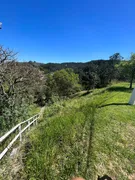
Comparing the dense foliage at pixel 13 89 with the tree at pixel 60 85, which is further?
the tree at pixel 60 85

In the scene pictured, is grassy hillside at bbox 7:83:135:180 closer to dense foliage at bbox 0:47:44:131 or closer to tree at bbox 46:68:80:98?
dense foliage at bbox 0:47:44:131

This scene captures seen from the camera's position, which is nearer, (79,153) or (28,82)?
(79,153)

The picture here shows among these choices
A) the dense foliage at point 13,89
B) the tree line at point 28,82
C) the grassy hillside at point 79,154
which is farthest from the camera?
the tree line at point 28,82

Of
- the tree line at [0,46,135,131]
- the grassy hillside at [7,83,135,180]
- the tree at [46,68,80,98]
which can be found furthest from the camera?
the tree at [46,68,80,98]

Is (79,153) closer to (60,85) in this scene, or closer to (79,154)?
(79,154)

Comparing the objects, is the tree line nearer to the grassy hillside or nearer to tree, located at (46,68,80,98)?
tree, located at (46,68,80,98)

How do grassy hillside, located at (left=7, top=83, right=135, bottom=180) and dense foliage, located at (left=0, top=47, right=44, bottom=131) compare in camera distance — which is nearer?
grassy hillside, located at (left=7, top=83, right=135, bottom=180)

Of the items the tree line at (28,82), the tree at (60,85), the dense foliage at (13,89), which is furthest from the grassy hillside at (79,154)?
the tree at (60,85)

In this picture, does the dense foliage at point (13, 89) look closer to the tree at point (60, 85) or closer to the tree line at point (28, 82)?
the tree line at point (28, 82)

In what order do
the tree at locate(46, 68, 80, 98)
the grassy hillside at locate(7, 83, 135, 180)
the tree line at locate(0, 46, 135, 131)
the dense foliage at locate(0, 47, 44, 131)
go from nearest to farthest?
the grassy hillside at locate(7, 83, 135, 180)
the dense foliage at locate(0, 47, 44, 131)
the tree line at locate(0, 46, 135, 131)
the tree at locate(46, 68, 80, 98)

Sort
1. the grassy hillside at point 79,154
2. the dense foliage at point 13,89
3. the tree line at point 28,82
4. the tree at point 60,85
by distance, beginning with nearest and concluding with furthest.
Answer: the grassy hillside at point 79,154, the dense foliage at point 13,89, the tree line at point 28,82, the tree at point 60,85

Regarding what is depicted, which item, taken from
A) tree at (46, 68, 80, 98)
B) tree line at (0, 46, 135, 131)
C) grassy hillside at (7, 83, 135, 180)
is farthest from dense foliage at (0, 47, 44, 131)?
tree at (46, 68, 80, 98)

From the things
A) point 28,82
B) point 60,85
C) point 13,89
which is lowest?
point 60,85

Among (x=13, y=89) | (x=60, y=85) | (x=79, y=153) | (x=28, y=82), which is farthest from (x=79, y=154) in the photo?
(x=60, y=85)
